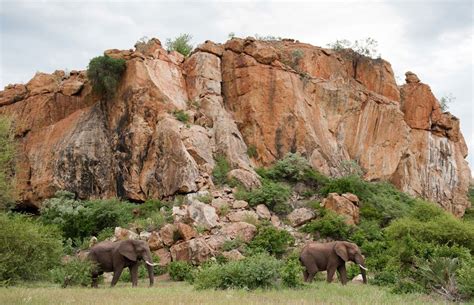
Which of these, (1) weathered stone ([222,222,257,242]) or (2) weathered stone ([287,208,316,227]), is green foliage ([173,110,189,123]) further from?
(1) weathered stone ([222,222,257,242])

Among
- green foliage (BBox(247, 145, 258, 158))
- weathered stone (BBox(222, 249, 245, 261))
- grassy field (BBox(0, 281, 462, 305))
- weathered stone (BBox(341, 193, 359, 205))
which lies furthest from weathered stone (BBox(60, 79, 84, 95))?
grassy field (BBox(0, 281, 462, 305))

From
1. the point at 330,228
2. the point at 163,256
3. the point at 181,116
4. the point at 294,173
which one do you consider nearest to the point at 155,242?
the point at 163,256

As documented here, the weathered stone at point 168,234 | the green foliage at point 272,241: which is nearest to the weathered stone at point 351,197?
the green foliage at point 272,241

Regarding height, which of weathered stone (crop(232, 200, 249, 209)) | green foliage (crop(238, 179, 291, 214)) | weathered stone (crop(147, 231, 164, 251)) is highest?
green foliage (crop(238, 179, 291, 214))

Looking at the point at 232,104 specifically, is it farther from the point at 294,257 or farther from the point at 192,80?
the point at 294,257

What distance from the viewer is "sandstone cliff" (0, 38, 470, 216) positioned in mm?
37531

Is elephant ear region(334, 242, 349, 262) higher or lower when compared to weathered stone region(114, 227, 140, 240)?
higher

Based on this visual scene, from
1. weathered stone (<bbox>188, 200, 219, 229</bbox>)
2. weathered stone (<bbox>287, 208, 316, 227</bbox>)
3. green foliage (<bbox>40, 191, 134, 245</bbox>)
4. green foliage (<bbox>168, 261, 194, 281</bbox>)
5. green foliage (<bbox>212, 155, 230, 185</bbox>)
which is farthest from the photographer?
green foliage (<bbox>212, 155, 230, 185</bbox>)

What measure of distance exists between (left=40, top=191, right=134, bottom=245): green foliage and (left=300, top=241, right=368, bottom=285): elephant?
44.1ft

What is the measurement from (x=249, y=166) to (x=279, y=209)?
5.81 meters

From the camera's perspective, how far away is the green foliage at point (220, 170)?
35.5 metres

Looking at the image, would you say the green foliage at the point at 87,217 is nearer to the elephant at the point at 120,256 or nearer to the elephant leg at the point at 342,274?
the elephant at the point at 120,256

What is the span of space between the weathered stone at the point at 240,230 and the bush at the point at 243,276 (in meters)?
9.81

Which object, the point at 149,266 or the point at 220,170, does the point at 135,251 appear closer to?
the point at 149,266
